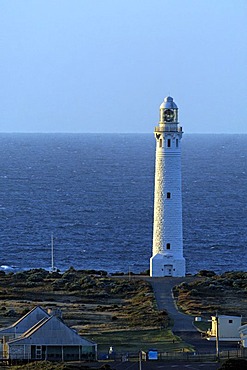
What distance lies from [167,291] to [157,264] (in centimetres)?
276

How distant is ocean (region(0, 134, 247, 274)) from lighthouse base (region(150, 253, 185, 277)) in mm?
12633

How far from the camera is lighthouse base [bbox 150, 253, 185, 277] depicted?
54.1 m

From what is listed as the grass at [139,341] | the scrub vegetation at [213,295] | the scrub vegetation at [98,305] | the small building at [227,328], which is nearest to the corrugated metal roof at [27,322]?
the scrub vegetation at [98,305]

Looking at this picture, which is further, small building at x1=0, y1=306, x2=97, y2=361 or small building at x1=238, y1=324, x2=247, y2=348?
small building at x1=238, y1=324, x2=247, y2=348

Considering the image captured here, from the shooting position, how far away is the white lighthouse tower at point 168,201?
53.4m

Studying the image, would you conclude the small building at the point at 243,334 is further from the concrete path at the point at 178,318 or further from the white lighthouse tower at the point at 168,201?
the white lighthouse tower at the point at 168,201

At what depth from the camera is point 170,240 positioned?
176 feet

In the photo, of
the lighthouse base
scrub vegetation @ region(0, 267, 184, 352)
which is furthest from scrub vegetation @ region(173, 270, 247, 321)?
scrub vegetation @ region(0, 267, 184, 352)

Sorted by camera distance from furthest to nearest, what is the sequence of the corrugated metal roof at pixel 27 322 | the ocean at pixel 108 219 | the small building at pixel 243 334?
the ocean at pixel 108 219
the small building at pixel 243 334
the corrugated metal roof at pixel 27 322

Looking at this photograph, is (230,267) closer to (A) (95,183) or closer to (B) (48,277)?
(B) (48,277)

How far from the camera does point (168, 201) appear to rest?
53.4m

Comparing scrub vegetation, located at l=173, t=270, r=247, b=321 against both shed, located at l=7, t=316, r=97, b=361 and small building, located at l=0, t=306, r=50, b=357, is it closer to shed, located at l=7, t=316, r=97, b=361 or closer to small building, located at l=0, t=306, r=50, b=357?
small building, located at l=0, t=306, r=50, b=357

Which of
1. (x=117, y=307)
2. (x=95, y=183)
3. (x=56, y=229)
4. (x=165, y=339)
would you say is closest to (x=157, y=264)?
(x=117, y=307)

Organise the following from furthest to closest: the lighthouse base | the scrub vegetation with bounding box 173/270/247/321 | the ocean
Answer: the ocean → the lighthouse base → the scrub vegetation with bounding box 173/270/247/321
